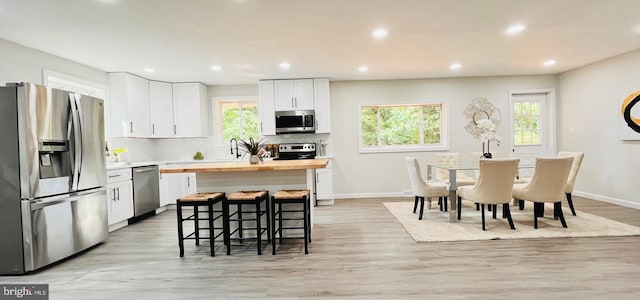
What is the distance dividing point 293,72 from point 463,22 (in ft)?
9.45

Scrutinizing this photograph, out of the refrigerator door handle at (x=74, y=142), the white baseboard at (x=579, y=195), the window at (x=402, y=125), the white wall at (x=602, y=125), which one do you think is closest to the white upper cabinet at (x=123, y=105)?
the refrigerator door handle at (x=74, y=142)

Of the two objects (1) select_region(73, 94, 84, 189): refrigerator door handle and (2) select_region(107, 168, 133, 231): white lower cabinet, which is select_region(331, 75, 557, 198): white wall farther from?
(1) select_region(73, 94, 84, 189): refrigerator door handle

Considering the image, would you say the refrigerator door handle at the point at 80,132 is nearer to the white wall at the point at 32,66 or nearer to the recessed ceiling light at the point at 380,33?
the white wall at the point at 32,66

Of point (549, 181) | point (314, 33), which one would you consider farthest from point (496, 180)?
point (314, 33)

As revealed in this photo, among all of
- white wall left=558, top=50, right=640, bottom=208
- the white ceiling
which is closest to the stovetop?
the white ceiling

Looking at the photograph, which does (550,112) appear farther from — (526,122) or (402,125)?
(402,125)

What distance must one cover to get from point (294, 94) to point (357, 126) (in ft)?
4.64

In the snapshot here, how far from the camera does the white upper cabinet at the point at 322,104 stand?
5.85 m

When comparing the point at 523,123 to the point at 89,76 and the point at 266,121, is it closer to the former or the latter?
the point at 266,121

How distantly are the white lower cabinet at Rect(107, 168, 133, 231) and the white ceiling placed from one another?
1611mm

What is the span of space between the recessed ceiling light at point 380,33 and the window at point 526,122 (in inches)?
162

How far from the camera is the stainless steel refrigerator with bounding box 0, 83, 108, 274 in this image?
110 inches

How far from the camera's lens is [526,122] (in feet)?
20.5

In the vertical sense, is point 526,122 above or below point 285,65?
below
